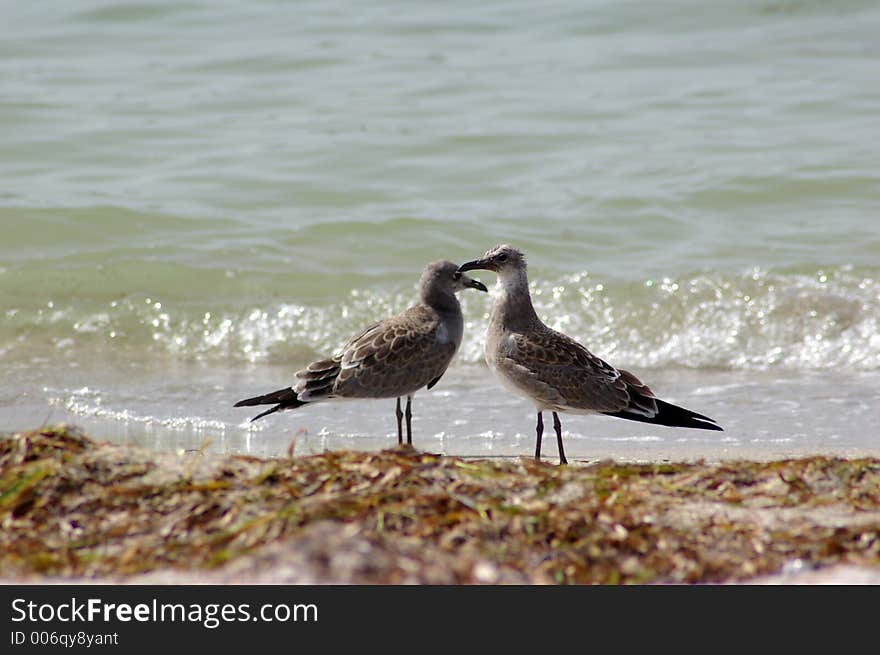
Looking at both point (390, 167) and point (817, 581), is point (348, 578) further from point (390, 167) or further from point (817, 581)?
point (390, 167)

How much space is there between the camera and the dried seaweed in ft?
12.5

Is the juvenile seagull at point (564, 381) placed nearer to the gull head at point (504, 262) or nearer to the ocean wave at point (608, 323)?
the gull head at point (504, 262)

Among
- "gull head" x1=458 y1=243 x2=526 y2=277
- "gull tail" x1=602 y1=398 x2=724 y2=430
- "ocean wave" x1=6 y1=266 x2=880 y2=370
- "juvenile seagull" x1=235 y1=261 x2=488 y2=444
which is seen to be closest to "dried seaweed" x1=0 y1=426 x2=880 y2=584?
"gull tail" x1=602 y1=398 x2=724 y2=430

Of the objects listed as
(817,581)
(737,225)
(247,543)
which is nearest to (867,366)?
(737,225)

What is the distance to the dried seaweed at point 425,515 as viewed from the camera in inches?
150

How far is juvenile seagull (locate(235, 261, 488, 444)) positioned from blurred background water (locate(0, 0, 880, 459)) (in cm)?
49

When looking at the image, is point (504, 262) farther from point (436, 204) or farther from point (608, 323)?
point (436, 204)

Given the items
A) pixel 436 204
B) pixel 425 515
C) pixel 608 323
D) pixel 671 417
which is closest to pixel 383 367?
pixel 671 417

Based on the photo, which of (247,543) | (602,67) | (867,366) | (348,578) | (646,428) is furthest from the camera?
(602,67)

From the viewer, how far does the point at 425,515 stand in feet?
13.5

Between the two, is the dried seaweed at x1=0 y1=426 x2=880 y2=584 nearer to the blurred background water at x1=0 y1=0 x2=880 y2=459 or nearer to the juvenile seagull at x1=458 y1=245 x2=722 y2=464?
the juvenile seagull at x1=458 y1=245 x2=722 y2=464

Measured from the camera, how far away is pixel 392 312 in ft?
32.4

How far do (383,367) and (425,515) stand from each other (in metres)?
2.47
